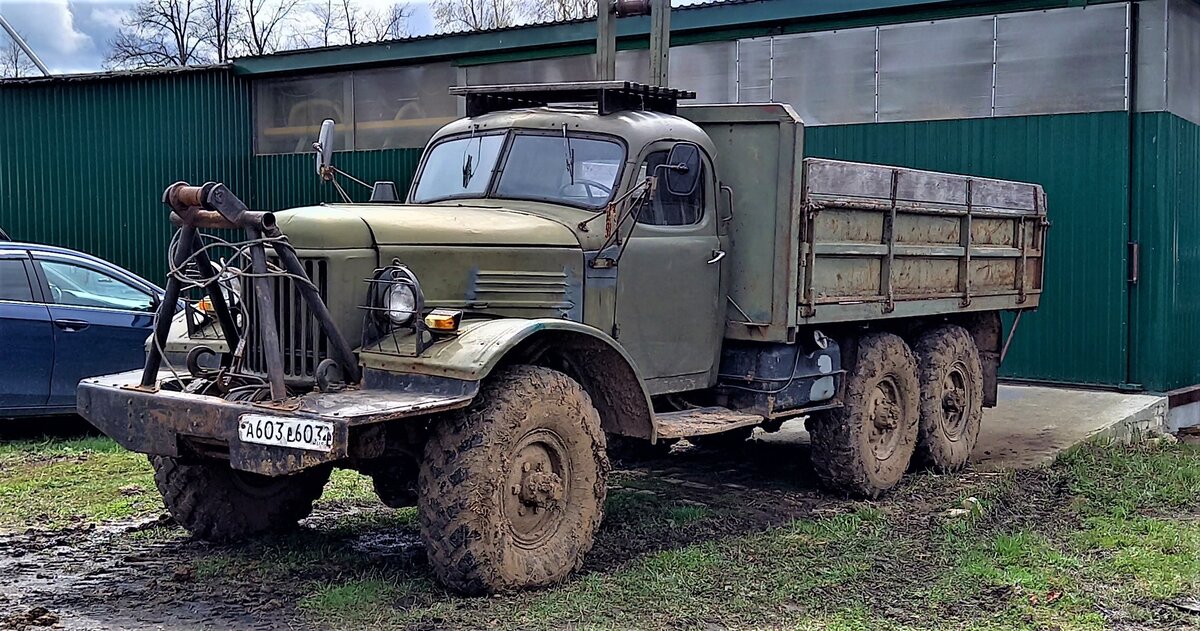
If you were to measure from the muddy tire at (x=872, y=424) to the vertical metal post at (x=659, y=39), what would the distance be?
415 cm

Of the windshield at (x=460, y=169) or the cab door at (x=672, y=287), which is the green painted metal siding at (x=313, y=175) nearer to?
the windshield at (x=460, y=169)

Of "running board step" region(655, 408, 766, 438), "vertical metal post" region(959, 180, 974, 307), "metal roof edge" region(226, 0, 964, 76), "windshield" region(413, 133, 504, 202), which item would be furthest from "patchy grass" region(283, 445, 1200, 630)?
"metal roof edge" region(226, 0, 964, 76)

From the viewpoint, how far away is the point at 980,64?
1227cm

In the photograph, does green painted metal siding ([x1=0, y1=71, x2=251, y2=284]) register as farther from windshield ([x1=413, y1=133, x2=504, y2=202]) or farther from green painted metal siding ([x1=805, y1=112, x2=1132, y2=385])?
windshield ([x1=413, y1=133, x2=504, y2=202])

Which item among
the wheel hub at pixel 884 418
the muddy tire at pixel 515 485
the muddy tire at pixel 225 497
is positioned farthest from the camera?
the wheel hub at pixel 884 418

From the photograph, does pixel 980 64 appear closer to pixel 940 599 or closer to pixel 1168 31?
pixel 1168 31

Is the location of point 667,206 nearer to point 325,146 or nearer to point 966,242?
point 325,146

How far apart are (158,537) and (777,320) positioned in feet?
11.3

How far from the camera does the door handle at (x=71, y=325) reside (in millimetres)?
9023

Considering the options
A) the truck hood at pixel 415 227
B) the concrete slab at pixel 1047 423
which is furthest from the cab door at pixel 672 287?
the concrete slab at pixel 1047 423

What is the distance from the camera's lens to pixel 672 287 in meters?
6.83

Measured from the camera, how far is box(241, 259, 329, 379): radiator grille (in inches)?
219

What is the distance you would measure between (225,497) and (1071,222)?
8475 millimetres

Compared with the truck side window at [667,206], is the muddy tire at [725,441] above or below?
below
